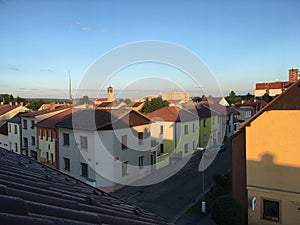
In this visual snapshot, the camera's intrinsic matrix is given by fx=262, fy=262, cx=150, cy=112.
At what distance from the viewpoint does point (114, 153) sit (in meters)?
20.0

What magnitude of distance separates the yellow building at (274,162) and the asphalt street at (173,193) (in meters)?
4.86

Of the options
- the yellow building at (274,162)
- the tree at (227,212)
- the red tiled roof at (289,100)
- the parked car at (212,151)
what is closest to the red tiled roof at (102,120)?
the tree at (227,212)

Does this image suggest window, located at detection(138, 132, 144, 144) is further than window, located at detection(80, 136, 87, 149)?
Yes

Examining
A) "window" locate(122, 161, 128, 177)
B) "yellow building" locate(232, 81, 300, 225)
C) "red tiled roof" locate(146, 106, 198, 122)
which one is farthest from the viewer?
"red tiled roof" locate(146, 106, 198, 122)

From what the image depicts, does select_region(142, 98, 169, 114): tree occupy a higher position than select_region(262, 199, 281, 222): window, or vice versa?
select_region(142, 98, 169, 114): tree

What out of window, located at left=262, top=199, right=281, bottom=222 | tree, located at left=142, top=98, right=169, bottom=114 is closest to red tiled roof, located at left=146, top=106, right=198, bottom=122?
tree, located at left=142, top=98, right=169, bottom=114

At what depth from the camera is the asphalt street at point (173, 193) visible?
1695 cm

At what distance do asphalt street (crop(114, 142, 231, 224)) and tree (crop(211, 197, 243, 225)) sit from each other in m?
3.27

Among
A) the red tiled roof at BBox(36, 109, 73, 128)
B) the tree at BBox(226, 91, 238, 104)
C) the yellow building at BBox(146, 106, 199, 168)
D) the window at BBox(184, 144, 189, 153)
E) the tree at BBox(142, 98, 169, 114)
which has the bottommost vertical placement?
the window at BBox(184, 144, 189, 153)

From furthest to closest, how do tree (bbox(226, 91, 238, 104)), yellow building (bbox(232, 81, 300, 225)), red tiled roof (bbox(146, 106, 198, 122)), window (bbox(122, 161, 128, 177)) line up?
tree (bbox(226, 91, 238, 104)) → red tiled roof (bbox(146, 106, 198, 122)) → window (bbox(122, 161, 128, 177)) → yellow building (bbox(232, 81, 300, 225))

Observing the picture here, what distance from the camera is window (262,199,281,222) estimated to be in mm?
12438

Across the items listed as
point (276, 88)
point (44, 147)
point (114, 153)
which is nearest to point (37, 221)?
point (114, 153)

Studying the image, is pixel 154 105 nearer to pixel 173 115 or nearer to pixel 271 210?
pixel 173 115

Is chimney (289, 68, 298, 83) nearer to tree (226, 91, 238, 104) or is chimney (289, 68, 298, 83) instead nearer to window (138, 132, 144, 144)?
window (138, 132, 144, 144)
